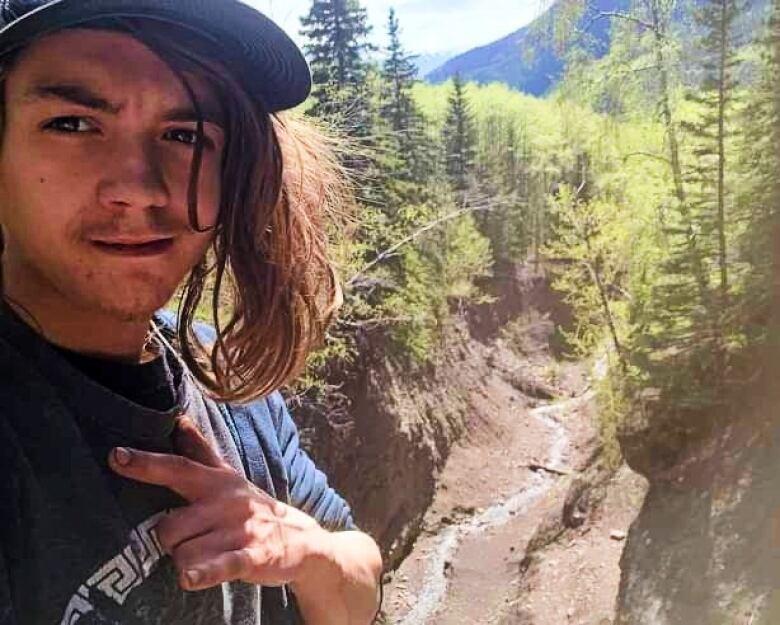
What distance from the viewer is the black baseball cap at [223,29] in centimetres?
31

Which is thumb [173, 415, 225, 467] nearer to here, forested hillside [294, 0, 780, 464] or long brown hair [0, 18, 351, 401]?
long brown hair [0, 18, 351, 401]

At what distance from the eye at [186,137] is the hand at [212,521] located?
150 millimetres

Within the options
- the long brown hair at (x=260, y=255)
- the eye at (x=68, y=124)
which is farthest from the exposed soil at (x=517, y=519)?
the eye at (x=68, y=124)

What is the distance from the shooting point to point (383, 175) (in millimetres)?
5176

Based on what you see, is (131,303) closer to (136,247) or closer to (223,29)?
(136,247)

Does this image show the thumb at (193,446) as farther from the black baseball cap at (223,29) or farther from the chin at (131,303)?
the black baseball cap at (223,29)

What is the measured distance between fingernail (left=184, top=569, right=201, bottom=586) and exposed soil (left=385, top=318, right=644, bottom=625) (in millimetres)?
3876

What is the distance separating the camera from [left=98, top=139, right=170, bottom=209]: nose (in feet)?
1.17

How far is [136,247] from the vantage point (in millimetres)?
370

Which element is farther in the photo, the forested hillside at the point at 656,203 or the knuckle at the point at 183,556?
the forested hillside at the point at 656,203

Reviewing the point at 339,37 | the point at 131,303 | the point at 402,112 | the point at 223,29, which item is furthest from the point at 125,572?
the point at 402,112

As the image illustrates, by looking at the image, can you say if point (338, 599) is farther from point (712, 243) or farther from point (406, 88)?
point (406, 88)

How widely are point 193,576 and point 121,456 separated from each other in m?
0.06

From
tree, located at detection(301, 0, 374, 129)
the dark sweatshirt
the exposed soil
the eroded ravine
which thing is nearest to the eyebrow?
the dark sweatshirt
